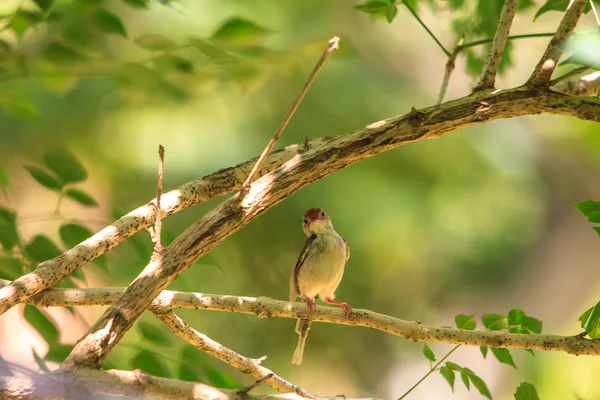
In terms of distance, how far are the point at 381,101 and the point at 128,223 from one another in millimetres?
4202

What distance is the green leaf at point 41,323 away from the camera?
179 centimetres

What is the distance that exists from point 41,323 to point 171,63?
3.01ft

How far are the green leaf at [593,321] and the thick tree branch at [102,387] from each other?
76cm

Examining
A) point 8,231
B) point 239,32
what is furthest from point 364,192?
point 8,231

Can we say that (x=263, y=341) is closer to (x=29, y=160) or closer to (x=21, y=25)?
(x=29, y=160)

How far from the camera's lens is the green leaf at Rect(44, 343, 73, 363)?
1793 millimetres

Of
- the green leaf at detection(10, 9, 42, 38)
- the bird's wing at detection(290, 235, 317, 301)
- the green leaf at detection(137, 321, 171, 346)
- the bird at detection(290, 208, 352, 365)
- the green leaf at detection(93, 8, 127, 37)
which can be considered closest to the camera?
the green leaf at detection(137, 321, 171, 346)

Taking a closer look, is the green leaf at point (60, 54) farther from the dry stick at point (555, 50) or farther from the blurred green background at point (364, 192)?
the blurred green background at point (364, 192)

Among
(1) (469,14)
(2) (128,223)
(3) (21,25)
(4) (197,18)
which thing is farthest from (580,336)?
(4) (197,18)

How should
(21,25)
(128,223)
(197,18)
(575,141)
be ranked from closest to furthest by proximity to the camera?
(128,223) < (21,25) < (197,18) < (575,141)

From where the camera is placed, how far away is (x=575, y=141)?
6055mm

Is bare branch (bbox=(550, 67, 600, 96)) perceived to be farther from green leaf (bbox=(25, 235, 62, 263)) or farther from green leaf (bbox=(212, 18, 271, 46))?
green leaf (bbox=(25, 235, 62, 263))

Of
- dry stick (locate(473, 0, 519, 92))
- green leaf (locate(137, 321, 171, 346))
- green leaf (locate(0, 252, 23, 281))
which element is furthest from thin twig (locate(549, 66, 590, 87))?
green leaf (locate(0, 252, 23, 281))

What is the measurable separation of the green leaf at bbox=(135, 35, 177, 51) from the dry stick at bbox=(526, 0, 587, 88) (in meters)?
1.12
